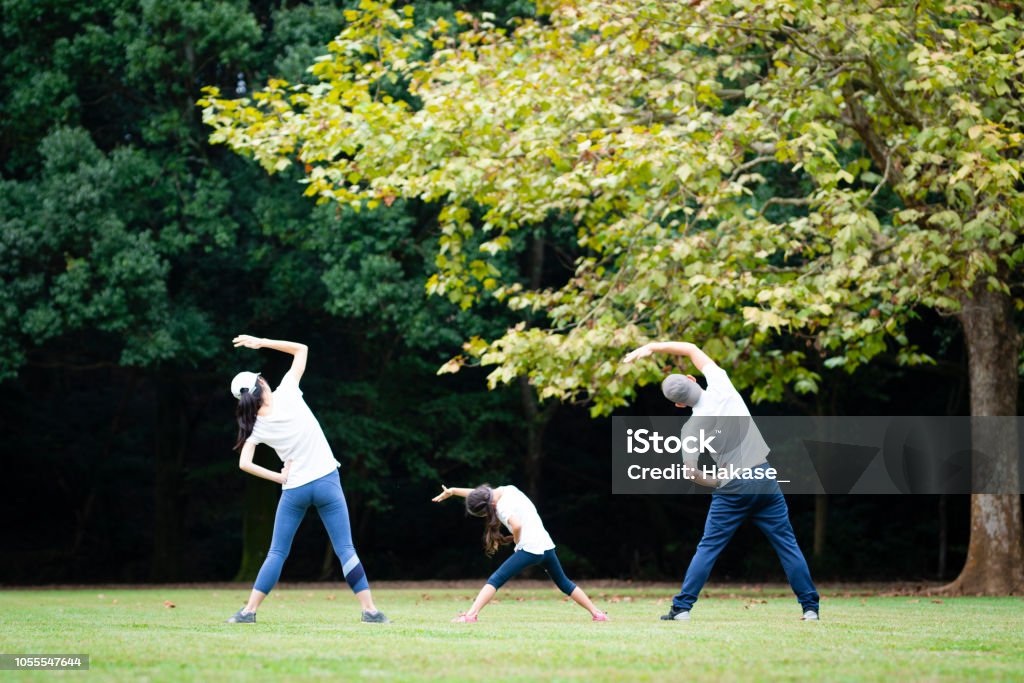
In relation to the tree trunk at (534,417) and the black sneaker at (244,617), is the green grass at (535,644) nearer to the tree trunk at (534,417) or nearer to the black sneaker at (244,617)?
the black sneaker at (244,617)

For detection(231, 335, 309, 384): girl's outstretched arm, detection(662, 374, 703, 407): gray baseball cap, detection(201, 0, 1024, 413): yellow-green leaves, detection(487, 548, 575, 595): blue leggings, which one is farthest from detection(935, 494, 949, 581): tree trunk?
detection(231, 335, 309, 384): girl's outstretched arm

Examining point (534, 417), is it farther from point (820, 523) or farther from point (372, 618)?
point (372, 618)

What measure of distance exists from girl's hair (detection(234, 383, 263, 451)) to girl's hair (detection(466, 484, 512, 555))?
6.13 ft

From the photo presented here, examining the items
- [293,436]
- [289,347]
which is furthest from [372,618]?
[289,347]

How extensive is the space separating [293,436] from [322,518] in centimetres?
70

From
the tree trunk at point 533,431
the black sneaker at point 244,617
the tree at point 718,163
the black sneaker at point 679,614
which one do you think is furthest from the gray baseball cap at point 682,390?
the tree trunk at point 533,431

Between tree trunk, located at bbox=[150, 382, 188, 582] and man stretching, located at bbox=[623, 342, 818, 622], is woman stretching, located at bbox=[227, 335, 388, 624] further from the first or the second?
tree trunk, located at bbox=[150, 382, 188, 582]

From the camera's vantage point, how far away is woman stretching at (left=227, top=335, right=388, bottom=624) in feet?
32.6

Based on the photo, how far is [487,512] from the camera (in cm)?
1034

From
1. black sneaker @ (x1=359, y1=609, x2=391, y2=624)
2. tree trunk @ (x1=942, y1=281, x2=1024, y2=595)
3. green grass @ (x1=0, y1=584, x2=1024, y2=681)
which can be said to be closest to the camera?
green grass @ (x1=0, y1=584, x2=1024, y2=681)

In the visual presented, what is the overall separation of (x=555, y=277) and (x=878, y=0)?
1609 cm

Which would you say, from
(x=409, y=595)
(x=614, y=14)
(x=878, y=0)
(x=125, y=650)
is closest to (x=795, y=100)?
(x=878, y=0)

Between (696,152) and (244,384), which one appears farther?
(696,152)

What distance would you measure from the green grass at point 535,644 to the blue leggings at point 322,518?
465 mm
